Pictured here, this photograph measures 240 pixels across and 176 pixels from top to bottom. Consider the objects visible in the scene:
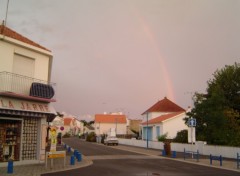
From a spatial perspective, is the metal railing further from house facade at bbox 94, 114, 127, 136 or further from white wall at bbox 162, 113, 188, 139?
house facade at bbox 94, 114, 127, 136

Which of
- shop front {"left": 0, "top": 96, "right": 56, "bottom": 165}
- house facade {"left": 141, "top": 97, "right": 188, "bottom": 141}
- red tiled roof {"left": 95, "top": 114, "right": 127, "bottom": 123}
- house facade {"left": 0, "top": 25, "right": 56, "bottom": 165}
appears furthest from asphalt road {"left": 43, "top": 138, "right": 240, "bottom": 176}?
red tiled roof {"left": 95, "top": 114, "right": 127, "bottom": 123}

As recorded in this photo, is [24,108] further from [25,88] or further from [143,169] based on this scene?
[143,169]

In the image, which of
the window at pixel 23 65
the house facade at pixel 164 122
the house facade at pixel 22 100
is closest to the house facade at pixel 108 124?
the house facade at pixel 164 122

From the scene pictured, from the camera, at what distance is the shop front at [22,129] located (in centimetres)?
1877

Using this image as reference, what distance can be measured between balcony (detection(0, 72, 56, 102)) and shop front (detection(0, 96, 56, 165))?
552 millimetres

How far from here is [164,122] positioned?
50844mm

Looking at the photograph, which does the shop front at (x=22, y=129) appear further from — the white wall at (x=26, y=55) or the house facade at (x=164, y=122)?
the house facade at (x=164, y=122)

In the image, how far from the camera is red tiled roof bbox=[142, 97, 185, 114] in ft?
218

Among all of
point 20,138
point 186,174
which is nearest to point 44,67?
point 20,138

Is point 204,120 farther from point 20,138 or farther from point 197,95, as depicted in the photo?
point 20,138

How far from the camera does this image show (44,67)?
22812mm

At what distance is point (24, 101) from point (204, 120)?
22.7 m

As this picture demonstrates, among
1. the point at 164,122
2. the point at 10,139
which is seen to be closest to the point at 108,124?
the point at 164,122

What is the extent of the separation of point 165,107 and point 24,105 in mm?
50739
